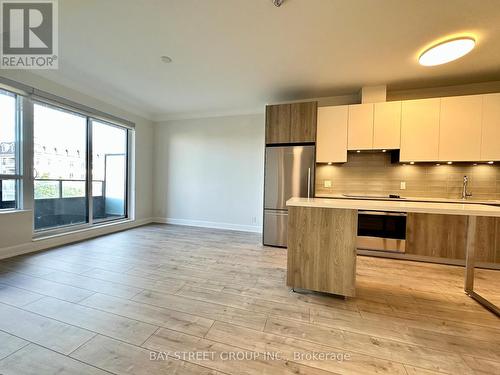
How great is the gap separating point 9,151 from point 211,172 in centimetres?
325

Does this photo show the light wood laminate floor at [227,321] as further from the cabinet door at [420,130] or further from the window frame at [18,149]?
the cabinet door at [420,130]

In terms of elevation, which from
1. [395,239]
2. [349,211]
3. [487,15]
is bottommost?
[395,239]

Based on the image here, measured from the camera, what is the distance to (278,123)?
12.0 ft

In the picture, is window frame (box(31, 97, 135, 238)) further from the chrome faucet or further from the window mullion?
the chrome faucet

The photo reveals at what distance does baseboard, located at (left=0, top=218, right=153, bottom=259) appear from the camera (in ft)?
9.45

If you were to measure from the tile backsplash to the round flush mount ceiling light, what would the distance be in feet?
5.03

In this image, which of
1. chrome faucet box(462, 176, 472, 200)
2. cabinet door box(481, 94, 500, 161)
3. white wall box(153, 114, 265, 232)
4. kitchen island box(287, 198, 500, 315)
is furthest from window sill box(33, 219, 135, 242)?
cabinet door box(481, 94, 500, 161)

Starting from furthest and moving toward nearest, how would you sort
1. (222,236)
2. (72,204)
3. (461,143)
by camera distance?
(222,236) < (72,204) < (461,143)

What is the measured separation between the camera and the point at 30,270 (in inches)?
96.3

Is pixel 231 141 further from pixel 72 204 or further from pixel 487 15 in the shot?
pixel 487 15

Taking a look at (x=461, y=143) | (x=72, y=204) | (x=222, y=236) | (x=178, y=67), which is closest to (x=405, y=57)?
(x=461, y=143)

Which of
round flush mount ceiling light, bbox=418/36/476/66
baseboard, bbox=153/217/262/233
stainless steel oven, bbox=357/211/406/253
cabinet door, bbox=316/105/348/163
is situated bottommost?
baseboard, bbox=153/217/262/233

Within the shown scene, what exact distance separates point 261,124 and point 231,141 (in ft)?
2.63

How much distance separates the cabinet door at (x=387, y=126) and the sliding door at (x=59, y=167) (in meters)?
5.29
